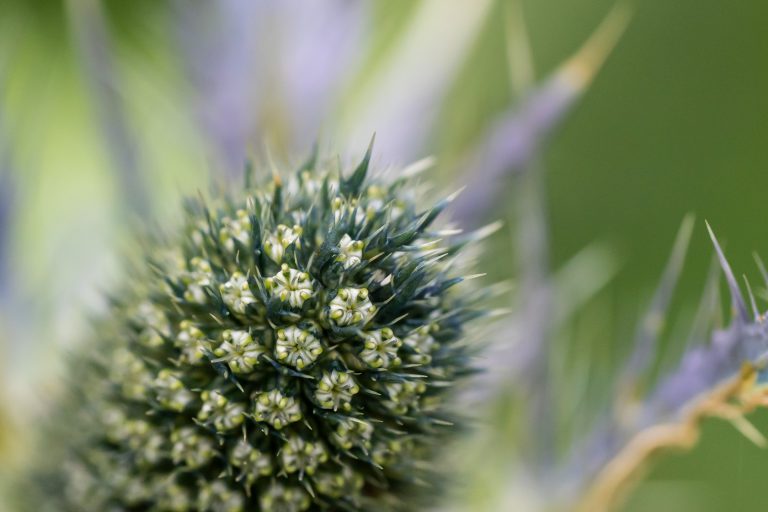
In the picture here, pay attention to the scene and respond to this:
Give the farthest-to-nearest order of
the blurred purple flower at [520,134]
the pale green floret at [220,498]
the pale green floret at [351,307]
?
the blurred purple flower at [520,134] < the pale green floret at [220,498] < the pale green floret at [351,307]

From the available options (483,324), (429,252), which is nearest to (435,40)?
(483,324)

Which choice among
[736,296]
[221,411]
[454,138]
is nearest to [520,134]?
[454,138]

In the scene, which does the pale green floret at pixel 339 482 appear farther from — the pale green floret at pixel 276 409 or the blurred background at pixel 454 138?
the blurred background at pixel 454 138

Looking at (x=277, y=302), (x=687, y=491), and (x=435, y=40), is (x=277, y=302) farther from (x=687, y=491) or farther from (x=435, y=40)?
(x=687, y=491)

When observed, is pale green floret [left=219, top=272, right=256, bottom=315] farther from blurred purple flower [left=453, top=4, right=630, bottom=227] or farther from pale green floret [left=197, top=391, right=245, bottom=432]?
blurred purple flower [left=453, top=4, right=630, bottom=227]

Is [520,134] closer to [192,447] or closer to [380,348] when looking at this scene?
[380,348]

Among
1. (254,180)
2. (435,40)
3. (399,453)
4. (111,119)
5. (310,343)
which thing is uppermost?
(111,119)

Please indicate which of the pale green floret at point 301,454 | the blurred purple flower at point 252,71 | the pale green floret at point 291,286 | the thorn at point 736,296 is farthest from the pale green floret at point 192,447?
the blurred purple flower at point 252,71
